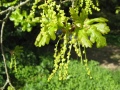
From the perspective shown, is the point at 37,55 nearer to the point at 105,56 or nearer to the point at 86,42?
the point at 105,56

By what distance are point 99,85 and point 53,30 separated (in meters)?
5.04

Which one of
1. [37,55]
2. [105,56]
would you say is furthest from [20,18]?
[105,56]

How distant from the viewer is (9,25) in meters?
7.21

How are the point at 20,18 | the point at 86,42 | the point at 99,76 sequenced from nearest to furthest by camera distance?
the point at 86,42, the point at 20,18, the point at 99,76

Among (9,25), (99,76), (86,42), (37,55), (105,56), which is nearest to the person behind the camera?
(86,42)

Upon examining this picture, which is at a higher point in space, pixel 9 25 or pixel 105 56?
pixel 9 25

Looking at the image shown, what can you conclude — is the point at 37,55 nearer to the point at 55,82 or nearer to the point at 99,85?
the point at 55,82

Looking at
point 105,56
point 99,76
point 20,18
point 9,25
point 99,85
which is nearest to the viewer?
point 20,18

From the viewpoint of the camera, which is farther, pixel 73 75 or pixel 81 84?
pixel 73 75

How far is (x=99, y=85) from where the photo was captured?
6.12m

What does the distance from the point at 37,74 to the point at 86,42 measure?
570cm

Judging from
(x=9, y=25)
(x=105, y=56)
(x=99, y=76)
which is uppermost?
(x=9, y=25)

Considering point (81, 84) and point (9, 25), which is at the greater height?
point (9, 25)

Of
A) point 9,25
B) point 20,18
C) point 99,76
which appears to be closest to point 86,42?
point 20,18
